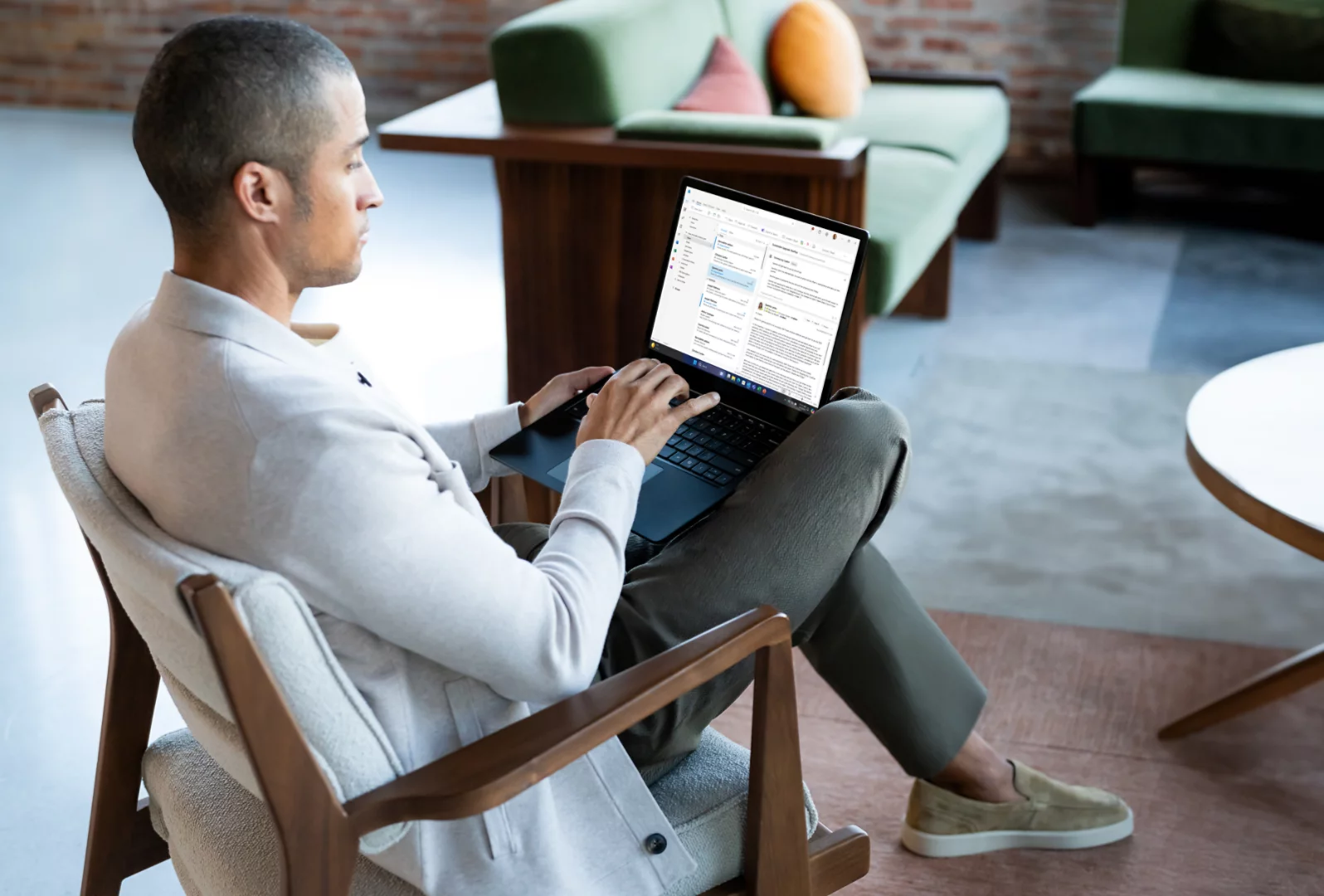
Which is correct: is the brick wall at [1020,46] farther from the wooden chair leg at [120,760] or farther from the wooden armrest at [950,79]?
the wooden chair leg at [120,760]

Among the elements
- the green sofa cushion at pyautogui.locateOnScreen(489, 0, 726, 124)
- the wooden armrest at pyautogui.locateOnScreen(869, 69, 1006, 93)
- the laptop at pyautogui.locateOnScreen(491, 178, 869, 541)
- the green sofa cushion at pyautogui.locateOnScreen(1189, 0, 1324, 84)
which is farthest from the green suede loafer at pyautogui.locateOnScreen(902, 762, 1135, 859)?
the green sofa cushion at pyautogui.locateOnScreen(1189, 0, 1324, 84)

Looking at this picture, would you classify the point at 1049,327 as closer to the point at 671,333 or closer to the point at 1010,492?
the point at 1010,492

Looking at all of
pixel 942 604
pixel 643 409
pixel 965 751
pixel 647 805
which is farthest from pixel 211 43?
pixel 942 604

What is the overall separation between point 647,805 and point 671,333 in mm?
800

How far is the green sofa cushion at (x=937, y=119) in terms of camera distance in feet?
12.5

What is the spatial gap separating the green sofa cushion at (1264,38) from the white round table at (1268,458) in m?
2.80

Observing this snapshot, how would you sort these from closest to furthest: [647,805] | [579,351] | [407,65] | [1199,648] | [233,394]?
1. [233,394]
2. [647,805]
3. [1199,648]
4. [579,351]
5. [407,65]

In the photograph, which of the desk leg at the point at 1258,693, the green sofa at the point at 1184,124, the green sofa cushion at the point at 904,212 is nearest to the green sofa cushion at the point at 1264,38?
the green sofa at the point at 1184,124

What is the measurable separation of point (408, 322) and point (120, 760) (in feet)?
8.44

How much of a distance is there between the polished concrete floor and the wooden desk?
385 mm

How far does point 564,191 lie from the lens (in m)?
2.92

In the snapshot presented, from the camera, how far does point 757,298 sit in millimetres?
1744

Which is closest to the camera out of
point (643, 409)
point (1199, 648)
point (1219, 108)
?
point (643, 409)

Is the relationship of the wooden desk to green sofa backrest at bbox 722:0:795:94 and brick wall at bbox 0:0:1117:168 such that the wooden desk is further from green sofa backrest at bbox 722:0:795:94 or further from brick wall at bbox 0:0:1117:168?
brick wall at bbox 0:0:1117:168
